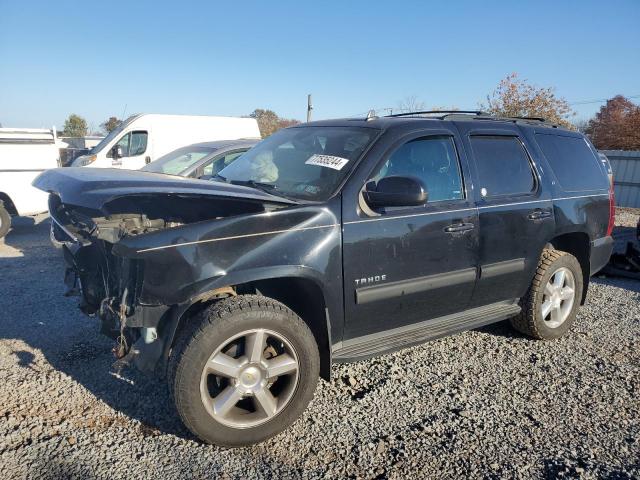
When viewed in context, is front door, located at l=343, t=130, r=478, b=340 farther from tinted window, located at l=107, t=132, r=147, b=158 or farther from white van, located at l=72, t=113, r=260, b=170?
tinted window, located at l=107, t=132, r=147, b=158

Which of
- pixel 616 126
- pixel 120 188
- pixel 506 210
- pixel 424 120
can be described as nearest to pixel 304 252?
pixel 120 188

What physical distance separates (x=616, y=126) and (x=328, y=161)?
35.2m

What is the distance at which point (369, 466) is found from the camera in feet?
8.16

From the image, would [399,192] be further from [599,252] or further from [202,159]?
[202,159]

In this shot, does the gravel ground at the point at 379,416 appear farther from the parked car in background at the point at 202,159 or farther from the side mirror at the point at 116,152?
the side mirror at the point at 116,152

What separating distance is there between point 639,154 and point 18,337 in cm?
1794

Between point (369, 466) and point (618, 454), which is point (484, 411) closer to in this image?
point (618, 454)

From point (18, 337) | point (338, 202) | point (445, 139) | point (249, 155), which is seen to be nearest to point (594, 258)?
point (445, 139)

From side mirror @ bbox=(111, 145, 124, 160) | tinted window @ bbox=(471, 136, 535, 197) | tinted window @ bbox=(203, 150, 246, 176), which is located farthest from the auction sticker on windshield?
side mirror @ bbox=(111, 145, 124, 160)

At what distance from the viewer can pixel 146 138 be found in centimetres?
1135

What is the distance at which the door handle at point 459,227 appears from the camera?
3.24 meters

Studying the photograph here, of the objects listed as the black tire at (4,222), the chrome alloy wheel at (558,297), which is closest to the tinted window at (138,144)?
the black tire at (4,222)

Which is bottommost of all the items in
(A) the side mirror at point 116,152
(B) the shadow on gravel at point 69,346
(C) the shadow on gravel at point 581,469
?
(C) the shadow on gravel at point 581,469

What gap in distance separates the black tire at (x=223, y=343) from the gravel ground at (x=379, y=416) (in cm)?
11
